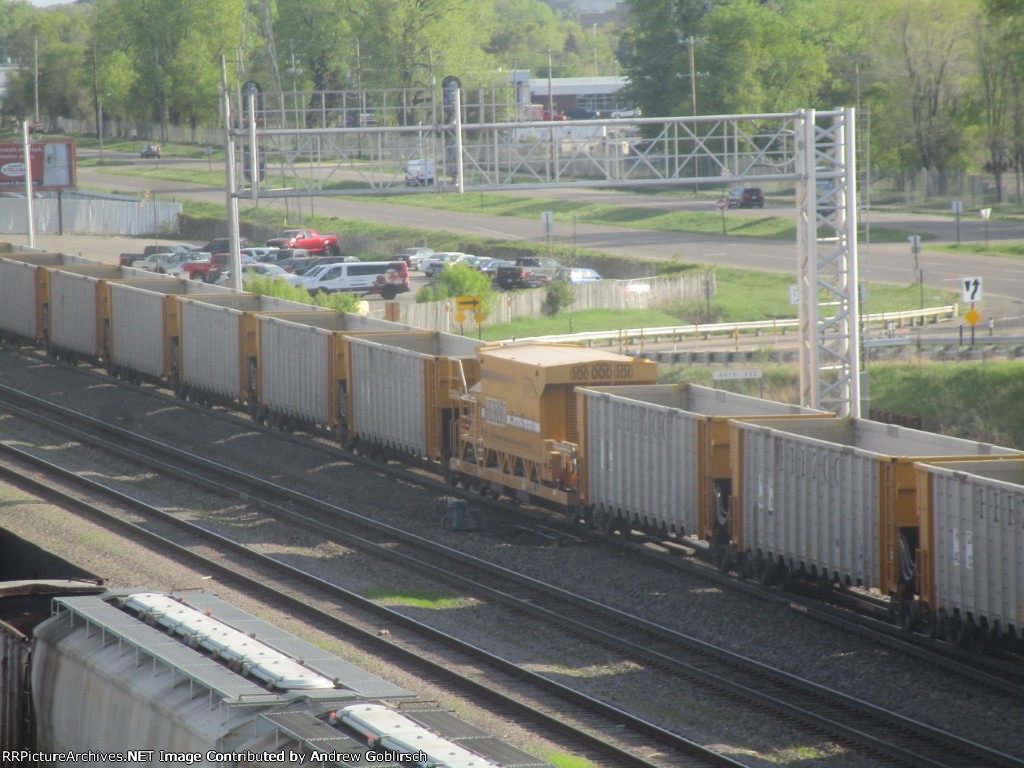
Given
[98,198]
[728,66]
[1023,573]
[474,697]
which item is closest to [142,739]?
[474,697]

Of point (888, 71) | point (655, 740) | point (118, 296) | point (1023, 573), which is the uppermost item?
point (888, 71)

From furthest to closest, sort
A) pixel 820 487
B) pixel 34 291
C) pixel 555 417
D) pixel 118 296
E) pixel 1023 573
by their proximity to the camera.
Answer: pixel 34 291
pixel 118 296
pixel 555 417
pixel 820 487
pixel 1023 573

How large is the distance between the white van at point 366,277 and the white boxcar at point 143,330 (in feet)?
67.4

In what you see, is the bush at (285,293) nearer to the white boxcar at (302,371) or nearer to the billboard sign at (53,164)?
the white boxcar at (302,371)

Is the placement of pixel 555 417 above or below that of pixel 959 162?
below

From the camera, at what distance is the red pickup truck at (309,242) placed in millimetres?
68500

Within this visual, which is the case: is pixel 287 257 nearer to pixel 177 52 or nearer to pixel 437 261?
pixel 437 261

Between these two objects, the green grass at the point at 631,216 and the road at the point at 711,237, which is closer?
the road at the point at 711,237

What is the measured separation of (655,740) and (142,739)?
5.95m

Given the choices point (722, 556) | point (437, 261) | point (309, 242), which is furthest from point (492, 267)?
point (722, 556)

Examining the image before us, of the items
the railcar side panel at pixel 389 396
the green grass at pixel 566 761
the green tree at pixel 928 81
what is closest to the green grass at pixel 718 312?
the railcar side panel at pixel 389 396

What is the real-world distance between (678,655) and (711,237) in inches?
2285

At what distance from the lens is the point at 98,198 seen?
276 feet

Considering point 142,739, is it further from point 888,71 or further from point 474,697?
point 888,71
